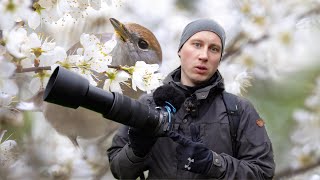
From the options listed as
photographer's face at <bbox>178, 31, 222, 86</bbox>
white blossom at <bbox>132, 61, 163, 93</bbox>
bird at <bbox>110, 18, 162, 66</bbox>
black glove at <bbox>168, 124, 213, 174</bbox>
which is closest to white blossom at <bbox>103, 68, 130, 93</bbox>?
white blossom at <bbox>132, 61, 163, 93</bbox>

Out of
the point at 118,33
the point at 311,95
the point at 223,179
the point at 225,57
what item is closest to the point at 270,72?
the point at 311,95

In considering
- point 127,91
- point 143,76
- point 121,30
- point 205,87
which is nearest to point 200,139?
point 205,87

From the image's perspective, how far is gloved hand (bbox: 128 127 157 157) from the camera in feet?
5.43

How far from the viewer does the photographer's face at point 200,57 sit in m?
1.83

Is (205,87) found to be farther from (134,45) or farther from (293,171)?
(293,171)

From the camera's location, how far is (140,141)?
65.6 inches

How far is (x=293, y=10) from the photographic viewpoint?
270 centimetres

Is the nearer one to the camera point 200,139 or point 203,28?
point 200,139

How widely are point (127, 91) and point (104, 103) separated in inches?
25.6

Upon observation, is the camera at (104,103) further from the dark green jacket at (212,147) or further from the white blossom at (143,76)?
the white blossom at (143,76)

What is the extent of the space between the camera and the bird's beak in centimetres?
71

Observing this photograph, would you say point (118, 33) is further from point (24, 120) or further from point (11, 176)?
point (11, 176)

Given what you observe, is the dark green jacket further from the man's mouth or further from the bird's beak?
the bird's beak

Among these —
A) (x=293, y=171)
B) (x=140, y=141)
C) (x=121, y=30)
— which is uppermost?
(x=121, y=30)
